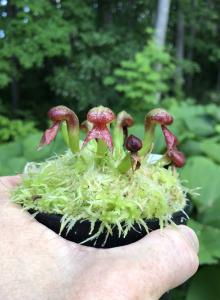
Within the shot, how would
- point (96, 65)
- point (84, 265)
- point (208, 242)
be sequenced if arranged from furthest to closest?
point (96, 65), point (208, 242), point (84, 265)

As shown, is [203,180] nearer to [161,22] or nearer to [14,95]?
[161,22]

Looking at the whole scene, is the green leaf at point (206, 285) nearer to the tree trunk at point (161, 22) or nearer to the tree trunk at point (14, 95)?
the tree trunk at point (161, 22)

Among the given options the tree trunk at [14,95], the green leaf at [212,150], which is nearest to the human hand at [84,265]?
the green leaf at [212,150]

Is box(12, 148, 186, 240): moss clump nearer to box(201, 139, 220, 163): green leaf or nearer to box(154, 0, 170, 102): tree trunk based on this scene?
box(201, 139, 220, 163): green leaf

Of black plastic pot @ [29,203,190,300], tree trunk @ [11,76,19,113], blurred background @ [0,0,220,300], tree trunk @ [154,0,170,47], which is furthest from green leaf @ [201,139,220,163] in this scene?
tree trunk @ [11,76,19,113]

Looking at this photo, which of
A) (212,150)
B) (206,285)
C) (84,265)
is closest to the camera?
(84,265)

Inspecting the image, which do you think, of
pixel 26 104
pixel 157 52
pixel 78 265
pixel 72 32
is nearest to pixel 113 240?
pixel 78 265

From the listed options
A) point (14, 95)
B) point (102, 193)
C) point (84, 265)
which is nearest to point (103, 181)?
point (102, 193)

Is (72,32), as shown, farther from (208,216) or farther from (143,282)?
(143,282)
